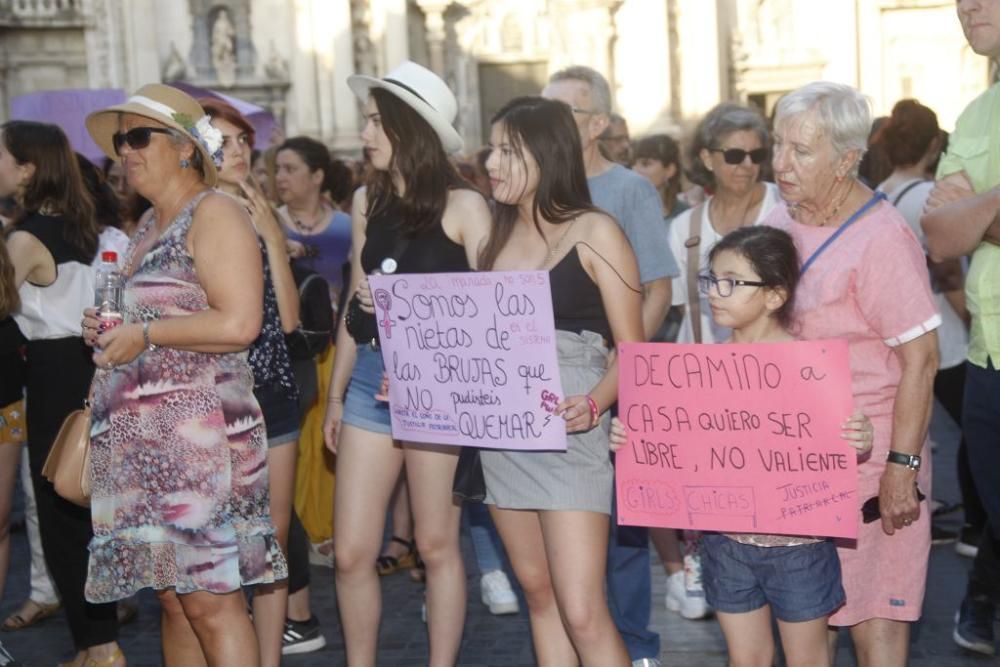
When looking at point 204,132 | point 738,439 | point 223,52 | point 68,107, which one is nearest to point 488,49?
point 223,52

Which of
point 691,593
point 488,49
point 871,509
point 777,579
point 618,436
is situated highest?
point 488,49

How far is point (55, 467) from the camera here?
428 centimetres

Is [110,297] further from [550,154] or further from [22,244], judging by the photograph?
[22,244]

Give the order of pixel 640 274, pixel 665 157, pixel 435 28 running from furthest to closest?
pixel 435 28 → pixel 665 157 → pixel 640 274

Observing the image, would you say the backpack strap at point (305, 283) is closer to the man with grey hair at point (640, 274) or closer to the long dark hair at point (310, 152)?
the man with grey hair at point (640, 274)

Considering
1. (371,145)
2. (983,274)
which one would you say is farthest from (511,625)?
(983,274)

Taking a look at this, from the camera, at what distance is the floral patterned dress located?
13.2 ft

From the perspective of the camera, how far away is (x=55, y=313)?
Result: 5.65 m

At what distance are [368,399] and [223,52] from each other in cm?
2270

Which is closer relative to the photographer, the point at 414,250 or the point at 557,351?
the point at 557,351

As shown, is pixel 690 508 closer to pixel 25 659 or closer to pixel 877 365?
pixel 877 365

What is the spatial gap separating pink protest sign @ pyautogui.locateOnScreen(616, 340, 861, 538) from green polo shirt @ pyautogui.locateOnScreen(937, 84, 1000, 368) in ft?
2.37

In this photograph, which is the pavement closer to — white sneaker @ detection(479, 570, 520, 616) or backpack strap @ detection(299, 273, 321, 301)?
white sneaker @ detection(479, 570, 520, 616)

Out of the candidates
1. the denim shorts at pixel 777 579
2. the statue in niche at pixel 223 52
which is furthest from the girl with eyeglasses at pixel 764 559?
the statue in niche at pixel 223 52
